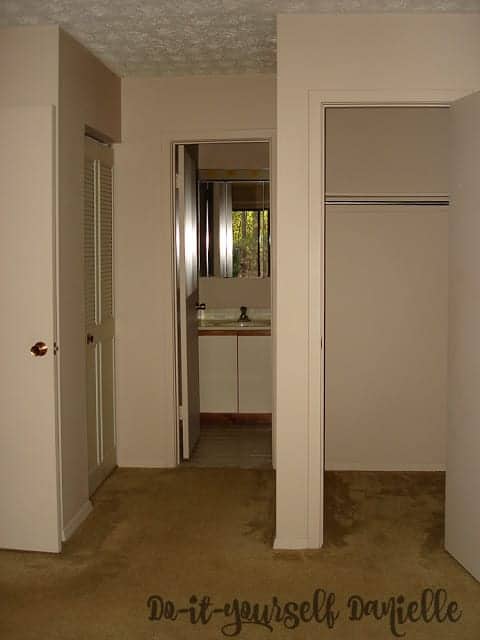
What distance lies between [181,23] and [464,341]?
2039 millimetres

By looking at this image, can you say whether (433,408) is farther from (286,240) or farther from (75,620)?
(75,620)

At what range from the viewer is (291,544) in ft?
13.4

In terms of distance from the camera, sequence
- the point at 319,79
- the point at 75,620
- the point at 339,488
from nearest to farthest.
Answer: the point at 75,620 < the point at 319,79 < the point at 339,488

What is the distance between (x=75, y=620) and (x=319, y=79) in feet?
8.52

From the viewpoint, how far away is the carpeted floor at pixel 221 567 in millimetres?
3291

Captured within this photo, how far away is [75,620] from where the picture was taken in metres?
3.33

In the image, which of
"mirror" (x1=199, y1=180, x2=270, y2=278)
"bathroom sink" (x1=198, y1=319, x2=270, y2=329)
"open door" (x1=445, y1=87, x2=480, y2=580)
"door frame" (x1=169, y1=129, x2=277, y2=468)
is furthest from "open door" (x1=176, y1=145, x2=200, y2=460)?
"open door" (x1=445, y1=87, x2=480, y2=580)

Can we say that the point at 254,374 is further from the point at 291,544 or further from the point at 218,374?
the point at 291,544

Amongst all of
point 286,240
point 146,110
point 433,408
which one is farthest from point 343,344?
point 146,110

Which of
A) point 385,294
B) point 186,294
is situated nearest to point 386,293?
point 385,294

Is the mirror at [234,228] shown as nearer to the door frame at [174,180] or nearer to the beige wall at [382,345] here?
the door frame at [174,180]

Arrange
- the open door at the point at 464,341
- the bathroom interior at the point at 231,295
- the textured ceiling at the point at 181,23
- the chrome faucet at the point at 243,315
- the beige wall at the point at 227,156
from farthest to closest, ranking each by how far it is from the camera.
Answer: the chrome faucet at the point at 243,315 → the beige wall at the point at 227,156 → the bathroom interior at the point at 231,295 → the textured ceiling at the point at 181,23 → the open door at the point at 464,341

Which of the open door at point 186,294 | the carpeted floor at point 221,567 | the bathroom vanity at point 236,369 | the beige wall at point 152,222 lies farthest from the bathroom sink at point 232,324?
the carpeted floor at point 221,567

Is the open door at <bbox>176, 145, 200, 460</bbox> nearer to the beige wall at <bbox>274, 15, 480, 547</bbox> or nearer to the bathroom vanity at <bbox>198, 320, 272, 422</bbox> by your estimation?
the bathroom vanity at <bbox>198, 320, 272, 422</bbox>
